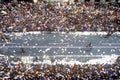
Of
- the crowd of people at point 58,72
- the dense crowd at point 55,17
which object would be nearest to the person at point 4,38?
the dense crowd at point 55,17

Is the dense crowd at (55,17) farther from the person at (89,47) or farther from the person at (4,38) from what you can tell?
the person at (89,47)

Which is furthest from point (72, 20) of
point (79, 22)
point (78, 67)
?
point (78, 67)

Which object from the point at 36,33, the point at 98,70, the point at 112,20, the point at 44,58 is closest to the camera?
the point at 98,70

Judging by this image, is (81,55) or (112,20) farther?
(112,20)

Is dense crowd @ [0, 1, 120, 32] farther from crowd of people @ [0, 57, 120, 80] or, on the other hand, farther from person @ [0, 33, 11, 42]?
crowd of people @ [0, 57, 120, 80]

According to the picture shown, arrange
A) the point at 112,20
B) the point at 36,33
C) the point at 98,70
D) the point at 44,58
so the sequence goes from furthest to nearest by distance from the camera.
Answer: the point at 112,20 → the point at 36,33 → the point at 44,58 → the point at 98,70

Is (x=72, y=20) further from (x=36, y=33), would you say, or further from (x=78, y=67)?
(x=78, y=67)

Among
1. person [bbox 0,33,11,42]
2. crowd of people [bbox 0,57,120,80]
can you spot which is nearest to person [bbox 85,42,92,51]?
person [bbox 0,33,11,42]
